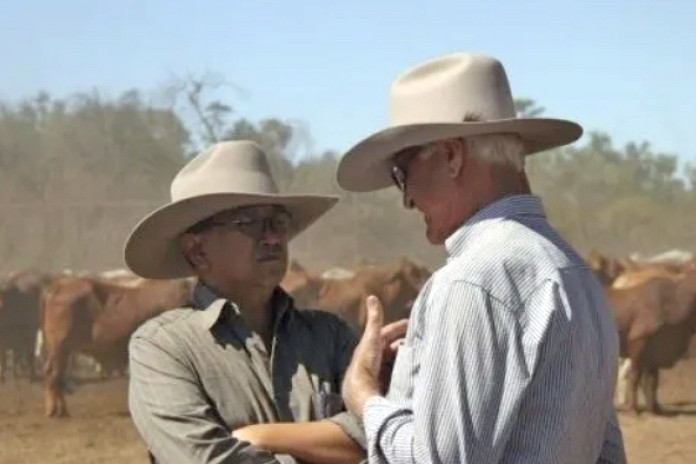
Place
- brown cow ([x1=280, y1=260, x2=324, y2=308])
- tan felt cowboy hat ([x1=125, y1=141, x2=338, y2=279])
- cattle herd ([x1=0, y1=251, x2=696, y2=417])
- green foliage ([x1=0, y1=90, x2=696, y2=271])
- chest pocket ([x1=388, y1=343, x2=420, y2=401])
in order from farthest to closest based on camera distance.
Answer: green foliage ([x1=0, y1=90, x2=696, y2=271])
brown cow ([x1=280, y1=260, x2=324, y2=308])
cattle herd ([x1=0, y1=251, x2=696, y2=417])
tan felt cowboy hat ([x1=125, y1=141, x2=338, y2=279])
chest pocket ([x1=388, y1=343, x2=420, y2=401])

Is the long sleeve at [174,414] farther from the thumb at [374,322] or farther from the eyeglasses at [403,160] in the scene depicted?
the eyeglasses at [403,160]

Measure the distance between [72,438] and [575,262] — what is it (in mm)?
13616

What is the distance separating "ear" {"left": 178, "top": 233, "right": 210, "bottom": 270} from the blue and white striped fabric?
934 millimetres

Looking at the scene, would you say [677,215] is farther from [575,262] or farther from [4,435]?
[575,262]

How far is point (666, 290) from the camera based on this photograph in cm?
1819

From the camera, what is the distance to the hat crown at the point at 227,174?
3268mm

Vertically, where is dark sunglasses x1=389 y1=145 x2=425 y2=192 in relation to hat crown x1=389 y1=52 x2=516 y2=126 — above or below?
below

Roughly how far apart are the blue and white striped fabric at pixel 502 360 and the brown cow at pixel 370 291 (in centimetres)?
1673

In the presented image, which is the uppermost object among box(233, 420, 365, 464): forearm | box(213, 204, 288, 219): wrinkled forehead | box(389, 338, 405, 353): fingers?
box(213, 204, 288, 219): wrinkled forehead

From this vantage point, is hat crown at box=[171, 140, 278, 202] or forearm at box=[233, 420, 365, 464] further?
hat crown at box=[171, 140, 278, 202]

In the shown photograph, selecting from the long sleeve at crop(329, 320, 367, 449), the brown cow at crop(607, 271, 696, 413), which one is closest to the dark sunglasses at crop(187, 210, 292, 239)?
the long sleeve at crop(329, 320, 367, 449)

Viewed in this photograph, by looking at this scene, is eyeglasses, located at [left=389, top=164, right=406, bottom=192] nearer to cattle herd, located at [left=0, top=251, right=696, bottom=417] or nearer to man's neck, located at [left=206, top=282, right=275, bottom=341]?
man's neck, located at [left=206, top=282, right=275, bottom=341]

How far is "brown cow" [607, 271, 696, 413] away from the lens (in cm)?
1762

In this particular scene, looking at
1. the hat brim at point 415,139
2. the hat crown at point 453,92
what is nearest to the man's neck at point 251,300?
the hat brim at point 415,139
